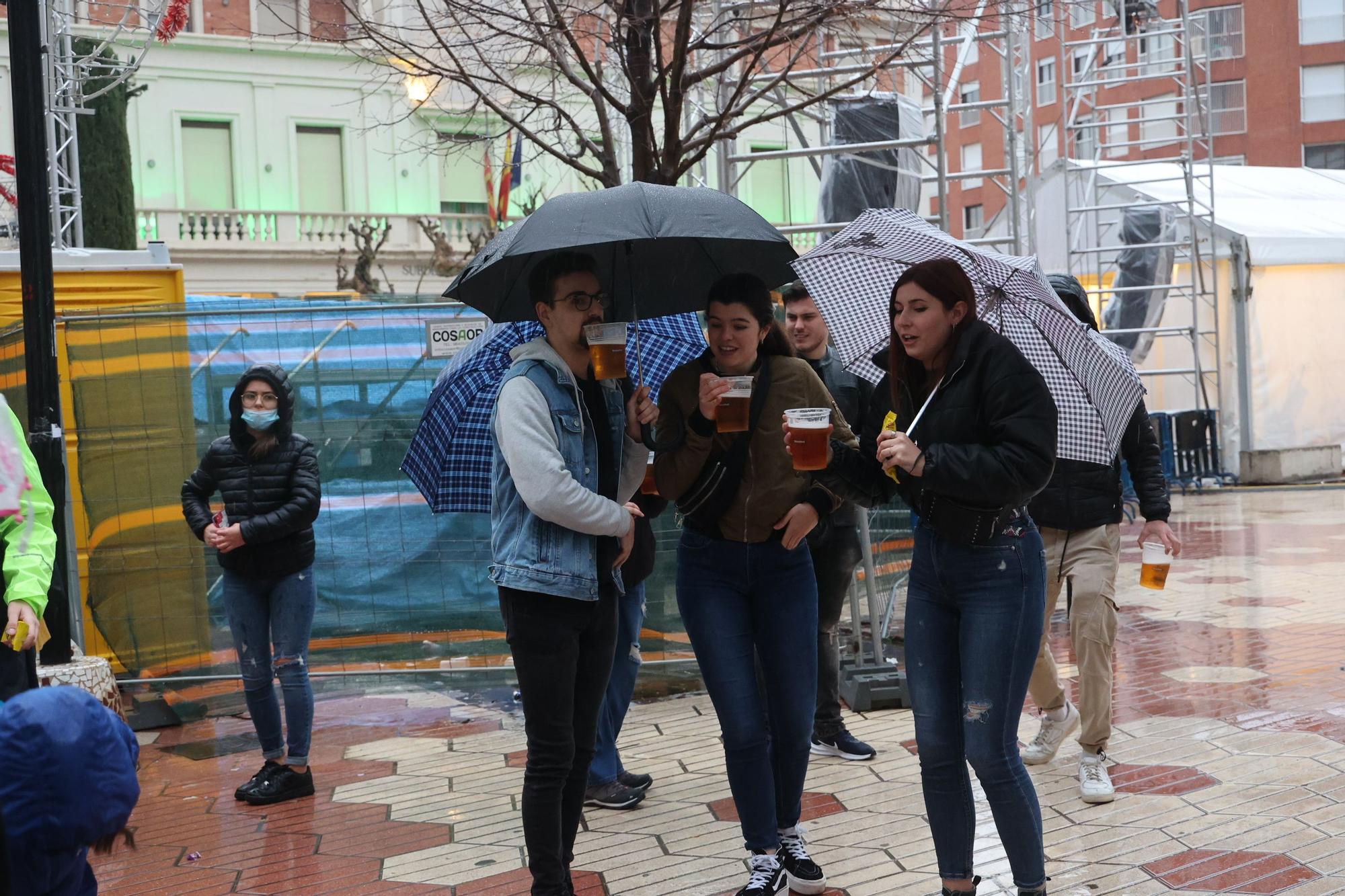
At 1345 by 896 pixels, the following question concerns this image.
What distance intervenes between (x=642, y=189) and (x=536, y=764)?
172cm

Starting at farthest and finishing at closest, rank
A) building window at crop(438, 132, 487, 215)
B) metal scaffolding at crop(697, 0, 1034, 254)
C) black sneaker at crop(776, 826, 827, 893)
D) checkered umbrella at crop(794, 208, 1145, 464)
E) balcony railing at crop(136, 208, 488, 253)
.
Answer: building window at crop(438, 132, 487, 215) < balcony railing at crop(136, 208, 488, 253) < metal scaffolding at crop(697, 0, 1034, 254) < black sneaker at crop(776, 826, 827, 893) < checkered umbrella at crop(794, 208, 1145, 464)

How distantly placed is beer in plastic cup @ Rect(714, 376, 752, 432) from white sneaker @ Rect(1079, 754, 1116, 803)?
2.20 meters

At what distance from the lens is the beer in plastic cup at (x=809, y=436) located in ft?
11.8

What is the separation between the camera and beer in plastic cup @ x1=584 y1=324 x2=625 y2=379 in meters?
3.66

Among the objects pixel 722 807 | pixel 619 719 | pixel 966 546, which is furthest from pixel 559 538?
pixel 722 807

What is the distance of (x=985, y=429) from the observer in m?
3.49

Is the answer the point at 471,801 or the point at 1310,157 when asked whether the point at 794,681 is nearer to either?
the point at 471,801

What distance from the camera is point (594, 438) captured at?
382 centimetres

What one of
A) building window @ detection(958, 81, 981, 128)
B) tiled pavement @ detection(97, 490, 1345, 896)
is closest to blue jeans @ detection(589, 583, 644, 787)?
tiled pavement @ detection(97, 490, 1345, 896)

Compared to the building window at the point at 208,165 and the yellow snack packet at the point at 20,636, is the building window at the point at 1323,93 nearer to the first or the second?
the building window at the point at 208,165

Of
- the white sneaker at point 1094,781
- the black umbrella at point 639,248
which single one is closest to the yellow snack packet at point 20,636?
the black umbrella at point 639,248

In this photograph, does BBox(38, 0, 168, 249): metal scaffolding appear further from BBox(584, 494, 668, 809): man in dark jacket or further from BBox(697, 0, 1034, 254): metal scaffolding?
BBox(584, 494, 668, 809): man in dark jacket

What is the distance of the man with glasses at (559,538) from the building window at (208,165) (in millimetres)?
30086

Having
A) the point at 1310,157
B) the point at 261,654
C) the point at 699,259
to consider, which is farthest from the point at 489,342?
the point at 1310,157
